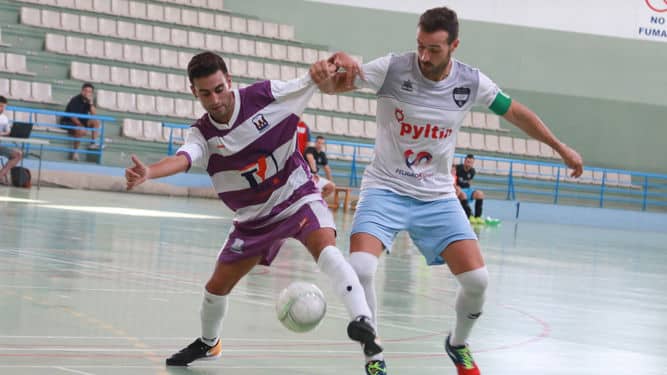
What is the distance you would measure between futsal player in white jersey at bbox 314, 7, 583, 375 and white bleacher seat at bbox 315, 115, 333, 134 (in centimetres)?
2021

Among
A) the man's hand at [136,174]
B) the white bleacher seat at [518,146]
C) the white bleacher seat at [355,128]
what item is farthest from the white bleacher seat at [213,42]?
the man's hand at [136,174]

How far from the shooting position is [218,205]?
20297 millimetres

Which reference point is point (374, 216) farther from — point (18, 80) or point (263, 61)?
point (263, 61)

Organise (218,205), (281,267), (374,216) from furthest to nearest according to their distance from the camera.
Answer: (218,205)
(281,267)
(374,216)

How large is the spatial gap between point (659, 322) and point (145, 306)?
12.7 feet

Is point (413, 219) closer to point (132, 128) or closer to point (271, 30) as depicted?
point (132, 128)

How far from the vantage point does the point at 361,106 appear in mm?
26656

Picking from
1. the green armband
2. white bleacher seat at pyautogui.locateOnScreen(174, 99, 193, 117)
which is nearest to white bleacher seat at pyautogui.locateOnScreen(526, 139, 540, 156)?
white bleacher seat at pyautogui.locateOnScreen(174, 99, 193, 117)

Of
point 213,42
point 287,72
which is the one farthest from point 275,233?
point 287,72

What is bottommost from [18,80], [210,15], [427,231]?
[427,231]

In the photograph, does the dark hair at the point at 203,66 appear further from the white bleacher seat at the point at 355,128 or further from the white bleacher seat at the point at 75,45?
the white bleacher seat at the point at 355,128

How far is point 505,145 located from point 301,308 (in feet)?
78.9

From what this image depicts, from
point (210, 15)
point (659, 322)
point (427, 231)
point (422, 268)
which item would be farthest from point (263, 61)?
point (427, 231)

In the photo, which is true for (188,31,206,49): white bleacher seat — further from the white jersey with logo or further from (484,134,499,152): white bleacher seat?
the white jersey with logo
